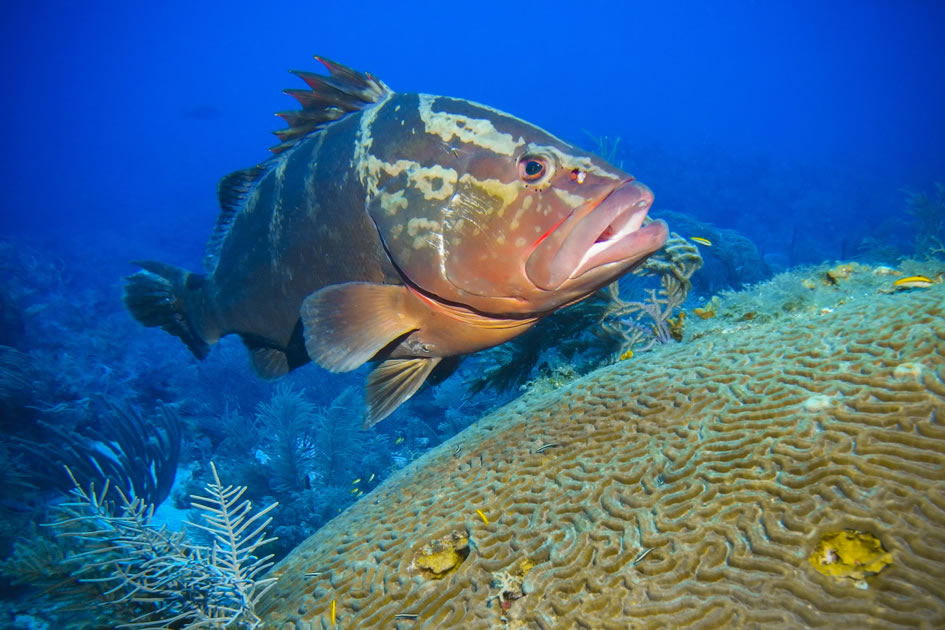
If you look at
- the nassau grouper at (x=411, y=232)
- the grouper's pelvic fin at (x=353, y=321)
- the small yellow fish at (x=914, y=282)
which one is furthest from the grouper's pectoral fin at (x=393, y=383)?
the small yellow fish at (x=914, y=282)

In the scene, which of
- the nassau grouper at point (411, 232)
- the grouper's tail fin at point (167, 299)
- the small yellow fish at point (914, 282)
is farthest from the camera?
the grouper's tail fin at point (167, 299)

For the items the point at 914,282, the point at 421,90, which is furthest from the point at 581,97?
the point at 914,282

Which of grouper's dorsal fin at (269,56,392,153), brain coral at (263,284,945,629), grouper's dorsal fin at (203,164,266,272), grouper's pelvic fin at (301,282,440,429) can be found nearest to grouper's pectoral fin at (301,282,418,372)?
grouper's pelvic fin at (301,282,440,429)

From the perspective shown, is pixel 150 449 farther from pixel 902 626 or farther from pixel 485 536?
pixel 902 626

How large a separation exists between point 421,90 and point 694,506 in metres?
124

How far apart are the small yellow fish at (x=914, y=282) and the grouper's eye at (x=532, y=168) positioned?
135 inches

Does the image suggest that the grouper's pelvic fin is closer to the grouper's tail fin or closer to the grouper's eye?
the grouper's eye

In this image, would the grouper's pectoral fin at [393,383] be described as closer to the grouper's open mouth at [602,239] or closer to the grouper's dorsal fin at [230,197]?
the grouper's open mouth at [602,239]

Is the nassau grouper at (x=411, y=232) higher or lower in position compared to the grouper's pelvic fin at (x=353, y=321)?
higher

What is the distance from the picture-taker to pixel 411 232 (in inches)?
93.7

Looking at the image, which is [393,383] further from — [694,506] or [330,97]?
[330,97]

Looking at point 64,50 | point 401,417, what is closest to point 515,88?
point 64,50

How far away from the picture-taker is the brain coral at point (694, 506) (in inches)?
60.7

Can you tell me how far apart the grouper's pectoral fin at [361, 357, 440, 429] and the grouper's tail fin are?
2041mm
